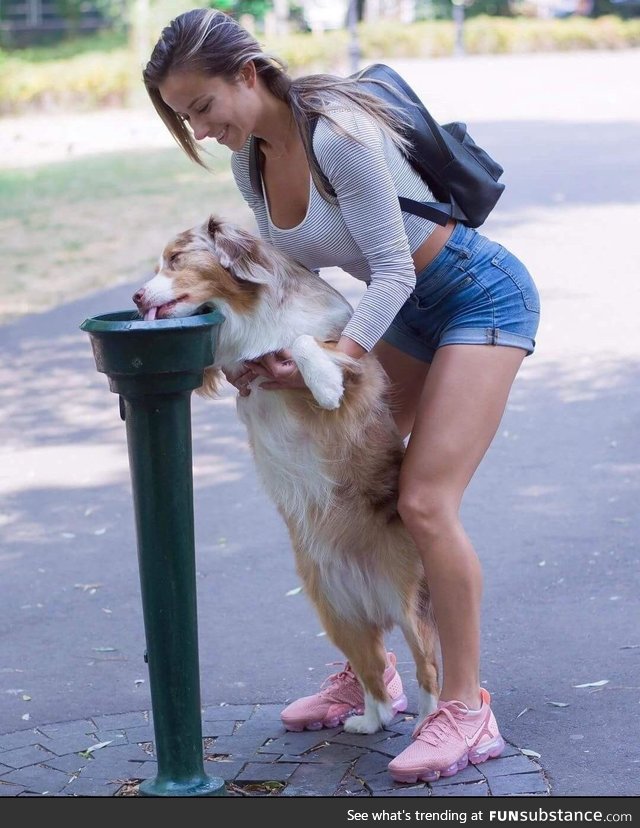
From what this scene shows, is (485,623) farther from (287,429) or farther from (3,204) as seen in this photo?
(3,204)

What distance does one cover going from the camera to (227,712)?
411cm

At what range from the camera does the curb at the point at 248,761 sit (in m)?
3.46

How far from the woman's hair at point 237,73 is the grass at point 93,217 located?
6838mm

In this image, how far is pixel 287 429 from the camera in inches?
140

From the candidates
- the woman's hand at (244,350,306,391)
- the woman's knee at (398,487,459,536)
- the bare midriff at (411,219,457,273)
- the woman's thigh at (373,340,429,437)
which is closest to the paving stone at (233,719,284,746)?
the woman's knee at (398,487,459,536)

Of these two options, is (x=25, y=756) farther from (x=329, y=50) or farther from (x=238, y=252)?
(x=329, y=50)

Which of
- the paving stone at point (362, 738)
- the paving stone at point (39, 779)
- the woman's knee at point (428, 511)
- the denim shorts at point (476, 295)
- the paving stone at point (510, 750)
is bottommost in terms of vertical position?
the paving stone at point (362, 738)

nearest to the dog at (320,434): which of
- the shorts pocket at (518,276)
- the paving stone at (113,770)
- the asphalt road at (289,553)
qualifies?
the shorts pocket at (518,276)

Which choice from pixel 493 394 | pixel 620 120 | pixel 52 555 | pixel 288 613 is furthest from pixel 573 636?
pixel 620 120

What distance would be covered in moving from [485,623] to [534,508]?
1.37 metres

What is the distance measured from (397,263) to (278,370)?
457 millimetres

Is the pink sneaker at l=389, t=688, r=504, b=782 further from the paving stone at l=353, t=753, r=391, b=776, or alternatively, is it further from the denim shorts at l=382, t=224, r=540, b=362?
the denim shorts at l=382, t=224, r=540, b=362

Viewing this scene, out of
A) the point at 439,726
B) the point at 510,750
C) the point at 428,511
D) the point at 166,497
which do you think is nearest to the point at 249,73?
the point at 166,497

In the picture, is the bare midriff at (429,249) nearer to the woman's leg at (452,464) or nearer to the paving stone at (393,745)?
the woman's leg at (452,464)
